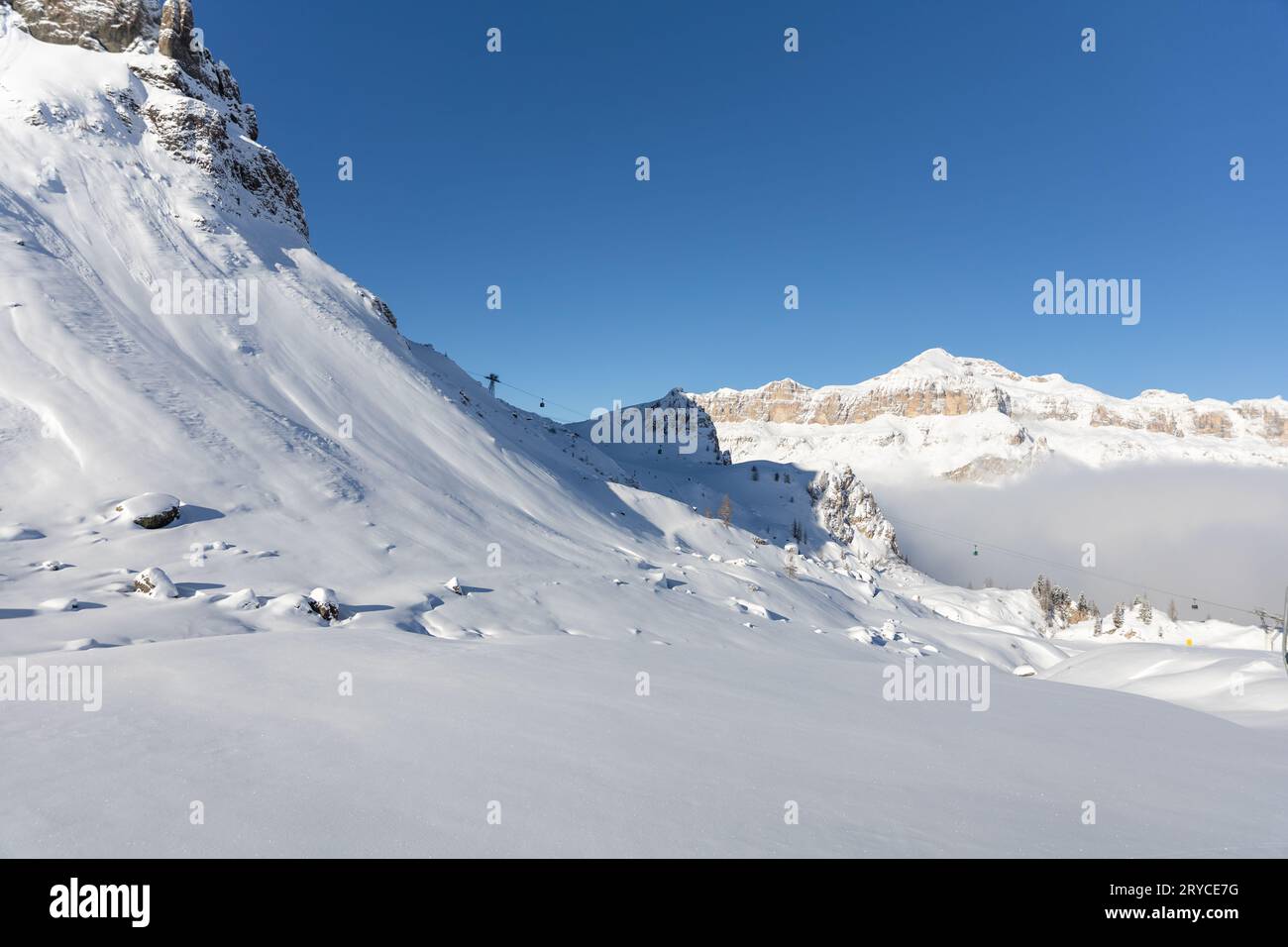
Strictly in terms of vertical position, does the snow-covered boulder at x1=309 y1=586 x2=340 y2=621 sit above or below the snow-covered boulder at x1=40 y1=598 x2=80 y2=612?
below

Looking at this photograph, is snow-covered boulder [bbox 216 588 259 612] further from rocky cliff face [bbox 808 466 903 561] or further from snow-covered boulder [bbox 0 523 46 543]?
rocky cliff face [bbox 808 466 903 561]

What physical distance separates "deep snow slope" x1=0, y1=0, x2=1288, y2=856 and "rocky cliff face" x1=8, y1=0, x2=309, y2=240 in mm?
546

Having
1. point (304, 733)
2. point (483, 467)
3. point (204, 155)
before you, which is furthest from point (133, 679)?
point (204, 155)

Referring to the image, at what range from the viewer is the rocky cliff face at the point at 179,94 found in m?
44.2

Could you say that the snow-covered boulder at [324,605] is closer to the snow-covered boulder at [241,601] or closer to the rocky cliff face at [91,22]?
the snow-covered boulder at [241,601]

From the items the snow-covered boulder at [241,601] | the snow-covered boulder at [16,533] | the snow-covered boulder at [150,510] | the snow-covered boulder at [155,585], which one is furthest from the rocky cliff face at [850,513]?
the snow-covered boulder at [16,533]

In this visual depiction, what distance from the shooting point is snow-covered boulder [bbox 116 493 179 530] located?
57.0ft

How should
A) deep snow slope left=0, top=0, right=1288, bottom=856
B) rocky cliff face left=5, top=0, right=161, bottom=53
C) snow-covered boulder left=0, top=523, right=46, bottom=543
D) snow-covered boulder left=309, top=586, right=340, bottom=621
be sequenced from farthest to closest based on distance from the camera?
1. rocky cliff face left=5, top=0, right=161, bottom=53
2. snow-covered boulder left=0, top=523, right=46, bottom=543
3. snow-covered boulder left=309, top=586, right=340, bottom=621
4. deep snow slope left=0, top=0, right=1288, bottom=856

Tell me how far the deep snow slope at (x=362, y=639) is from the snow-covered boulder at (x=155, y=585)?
108 millimetres

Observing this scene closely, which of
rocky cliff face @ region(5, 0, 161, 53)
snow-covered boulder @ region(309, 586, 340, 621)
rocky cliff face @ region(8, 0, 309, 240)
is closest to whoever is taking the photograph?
snow-covered boulder @ region(309, 586, 340, 621)

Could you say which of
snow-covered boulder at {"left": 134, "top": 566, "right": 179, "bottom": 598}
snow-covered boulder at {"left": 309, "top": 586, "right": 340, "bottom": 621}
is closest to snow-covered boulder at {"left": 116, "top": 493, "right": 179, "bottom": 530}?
snow-covered boulder at {"left": 134, "top": 566, "right": 179, "bottom": 598}

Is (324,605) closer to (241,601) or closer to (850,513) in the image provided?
(241,601)

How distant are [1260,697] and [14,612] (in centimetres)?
2610
